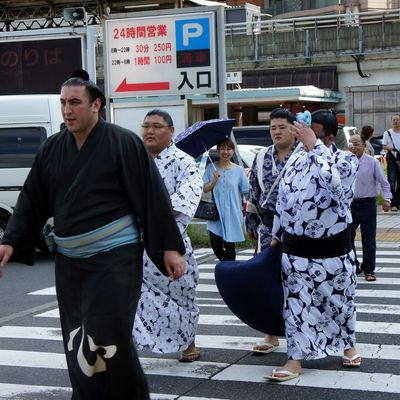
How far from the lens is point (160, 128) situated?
6.11 metres

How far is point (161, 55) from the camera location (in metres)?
13.9

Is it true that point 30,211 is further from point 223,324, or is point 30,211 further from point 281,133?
point 223,324

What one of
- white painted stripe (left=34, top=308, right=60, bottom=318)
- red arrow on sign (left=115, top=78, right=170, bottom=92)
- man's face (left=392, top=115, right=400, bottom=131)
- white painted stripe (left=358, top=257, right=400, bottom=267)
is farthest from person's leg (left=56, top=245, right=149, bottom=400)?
man's face (left=392, top=115, right=400, bottom=131)

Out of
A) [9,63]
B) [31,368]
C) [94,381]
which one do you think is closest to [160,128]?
[31,368]

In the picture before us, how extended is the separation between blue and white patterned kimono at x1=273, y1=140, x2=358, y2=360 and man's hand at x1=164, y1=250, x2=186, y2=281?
4.82ft

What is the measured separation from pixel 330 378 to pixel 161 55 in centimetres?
899

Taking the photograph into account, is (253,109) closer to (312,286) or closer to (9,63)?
(9,63)

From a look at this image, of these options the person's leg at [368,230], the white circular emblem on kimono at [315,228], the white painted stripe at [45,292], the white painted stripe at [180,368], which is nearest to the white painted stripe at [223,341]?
the white painted stripe at [180,368]

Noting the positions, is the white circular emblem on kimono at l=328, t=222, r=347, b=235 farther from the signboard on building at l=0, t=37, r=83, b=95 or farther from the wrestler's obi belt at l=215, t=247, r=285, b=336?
the signboard on building at l=0, t=37, r=83, b=95

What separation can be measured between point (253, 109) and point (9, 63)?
1755 cm

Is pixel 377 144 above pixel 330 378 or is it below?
below

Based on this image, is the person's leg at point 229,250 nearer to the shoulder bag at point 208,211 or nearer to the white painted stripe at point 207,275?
the shoulder bag at point 208,211

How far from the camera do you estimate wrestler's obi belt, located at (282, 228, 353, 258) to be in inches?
221

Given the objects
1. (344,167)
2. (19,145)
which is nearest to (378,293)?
(344,167)
